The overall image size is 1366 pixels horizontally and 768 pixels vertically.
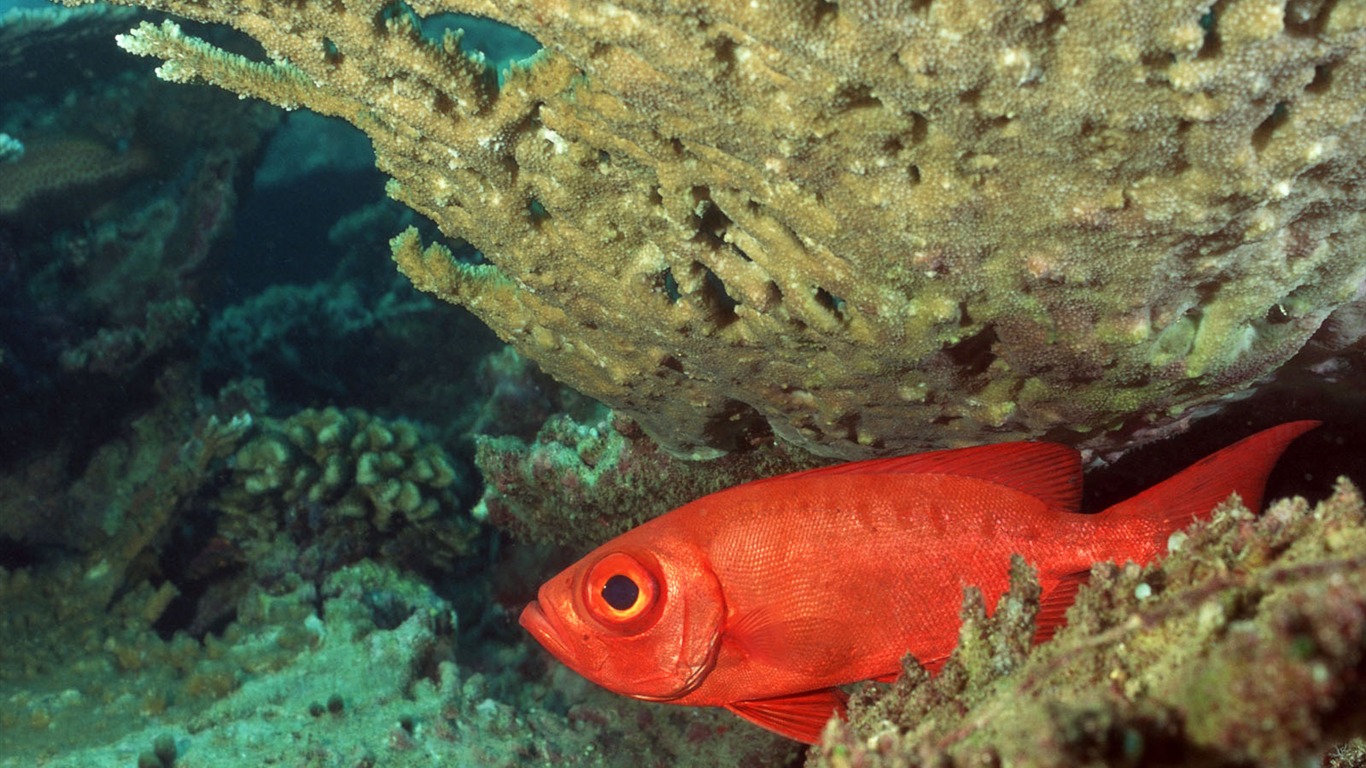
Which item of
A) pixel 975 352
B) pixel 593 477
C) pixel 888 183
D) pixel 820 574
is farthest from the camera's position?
pixel 593 477

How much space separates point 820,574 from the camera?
2260 millimetres

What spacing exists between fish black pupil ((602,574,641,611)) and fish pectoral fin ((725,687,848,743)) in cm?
48

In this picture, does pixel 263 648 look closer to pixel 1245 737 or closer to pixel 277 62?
pixel 277 62

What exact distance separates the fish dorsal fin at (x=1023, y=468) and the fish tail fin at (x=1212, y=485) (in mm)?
214

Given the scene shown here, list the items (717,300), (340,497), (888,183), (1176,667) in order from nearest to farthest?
1. (1176,667)
2. (888,183)
3. (717,300)
4. (340,497)

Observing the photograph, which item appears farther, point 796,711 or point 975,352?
point 975,352

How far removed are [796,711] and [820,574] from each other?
454 millimetres

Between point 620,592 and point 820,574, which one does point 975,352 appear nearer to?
point 820,574

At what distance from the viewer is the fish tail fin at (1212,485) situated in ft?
6.66

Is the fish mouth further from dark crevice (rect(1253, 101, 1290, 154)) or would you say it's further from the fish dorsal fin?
dark crevice (rect(1253, 101, 1290, 154))

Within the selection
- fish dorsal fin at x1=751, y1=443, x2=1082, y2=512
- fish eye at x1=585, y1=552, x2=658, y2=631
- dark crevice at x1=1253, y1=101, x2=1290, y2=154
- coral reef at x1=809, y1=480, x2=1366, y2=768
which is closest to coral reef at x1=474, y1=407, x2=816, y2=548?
fish dorsal fin at x1=751, y1=443, x2=1082, y2=512

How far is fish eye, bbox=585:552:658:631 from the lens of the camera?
7.52ft

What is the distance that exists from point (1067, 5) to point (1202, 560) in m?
1.12

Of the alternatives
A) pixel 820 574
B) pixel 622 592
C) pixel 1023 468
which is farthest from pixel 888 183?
pixel 622 592
